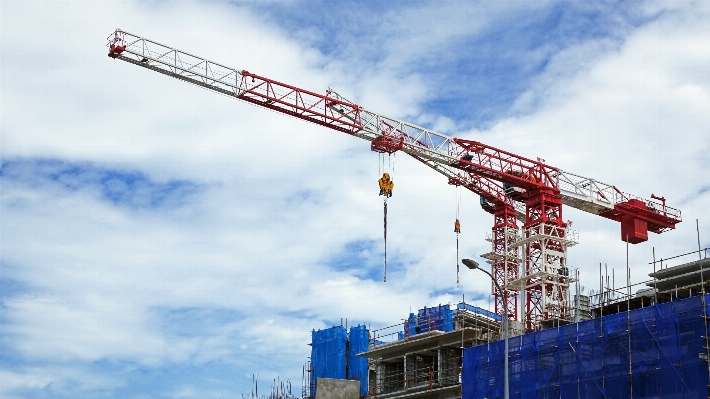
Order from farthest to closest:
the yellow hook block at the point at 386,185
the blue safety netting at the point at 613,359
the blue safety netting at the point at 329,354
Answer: the blue safety netting at the point at 329,354 < the yellow hook block at the point at 386,185 < the blue safety netting at the point at 613,359

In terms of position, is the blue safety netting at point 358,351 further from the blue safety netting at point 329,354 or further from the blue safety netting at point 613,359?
the blue safety netting at point 613,359

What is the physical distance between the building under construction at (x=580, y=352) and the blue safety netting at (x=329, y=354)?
1104 cm

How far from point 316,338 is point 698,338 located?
50.2 m

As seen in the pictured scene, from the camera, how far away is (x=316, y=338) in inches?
Result: 3698

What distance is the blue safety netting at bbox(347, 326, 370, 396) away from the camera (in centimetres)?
8850

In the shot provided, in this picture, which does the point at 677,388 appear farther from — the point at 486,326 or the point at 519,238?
the point at 519,238

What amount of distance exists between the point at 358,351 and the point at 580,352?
38.2 meters

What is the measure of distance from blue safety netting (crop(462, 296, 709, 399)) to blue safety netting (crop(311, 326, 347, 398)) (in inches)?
1222

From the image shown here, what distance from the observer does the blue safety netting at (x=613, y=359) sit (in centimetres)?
4869

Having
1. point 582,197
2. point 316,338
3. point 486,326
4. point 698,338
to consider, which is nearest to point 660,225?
point 582,197

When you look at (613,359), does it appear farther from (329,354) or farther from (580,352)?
(329,354)

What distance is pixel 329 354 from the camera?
91938mm

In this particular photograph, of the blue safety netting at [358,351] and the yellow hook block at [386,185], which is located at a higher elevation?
the yellow hook block at [386,185]

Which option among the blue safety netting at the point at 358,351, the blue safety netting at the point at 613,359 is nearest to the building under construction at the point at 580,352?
the blue safety netting at the point at 613,359
